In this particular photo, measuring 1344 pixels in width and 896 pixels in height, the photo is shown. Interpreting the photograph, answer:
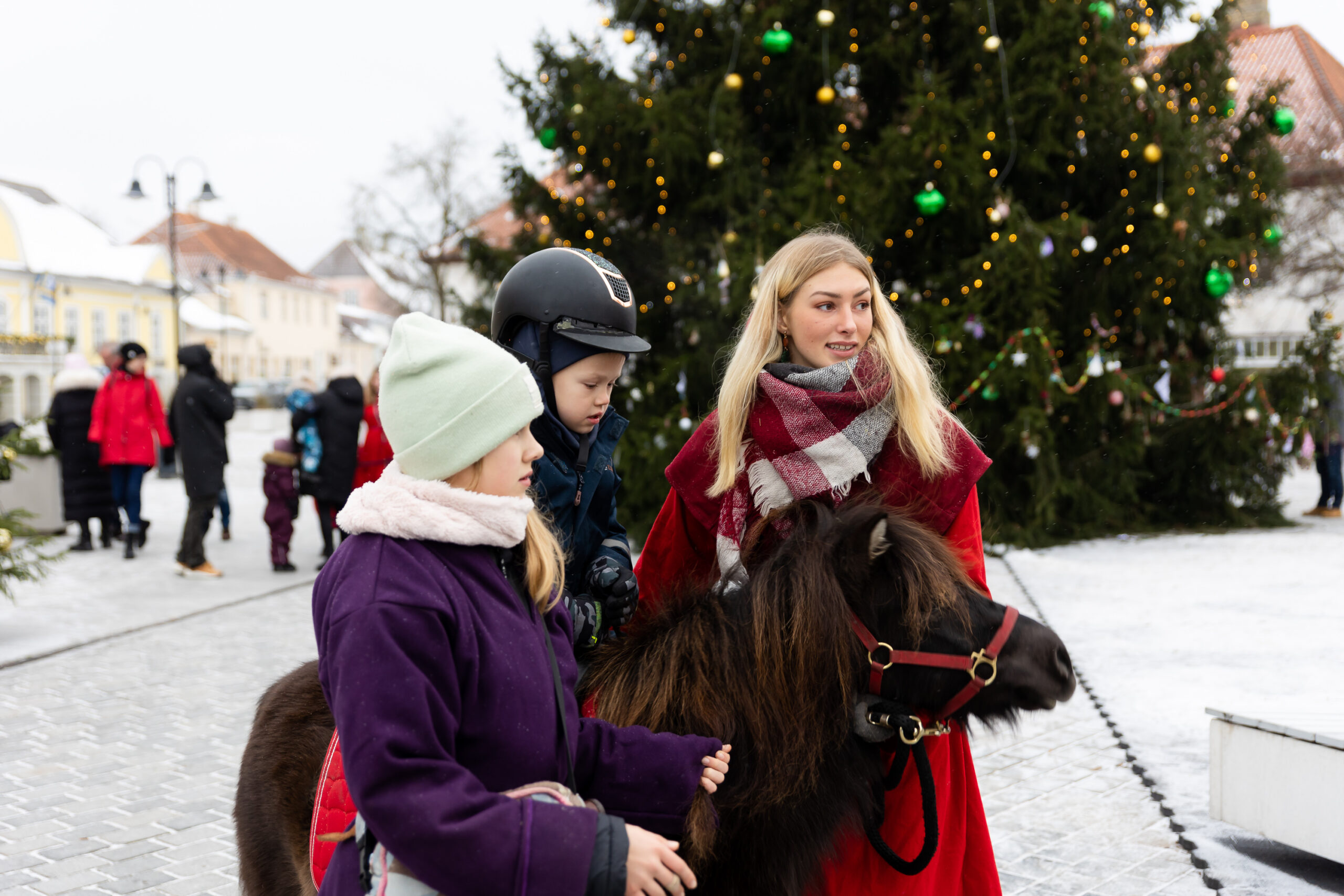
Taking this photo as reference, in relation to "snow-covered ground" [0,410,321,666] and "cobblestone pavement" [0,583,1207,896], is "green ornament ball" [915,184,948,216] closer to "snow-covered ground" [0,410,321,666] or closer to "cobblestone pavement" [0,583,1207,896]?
"cobblestone pavement" [0,583,1207,896]

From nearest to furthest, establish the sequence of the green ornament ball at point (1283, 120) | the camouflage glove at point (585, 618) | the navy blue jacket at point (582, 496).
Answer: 1. the camouflage glove at point (585, 618)
2. the navy blue jacket at point (582, 496)
3. the green ornament ball at point (1283, 120)

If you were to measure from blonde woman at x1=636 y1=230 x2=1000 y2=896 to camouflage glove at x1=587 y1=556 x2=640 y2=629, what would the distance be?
0.07 meters

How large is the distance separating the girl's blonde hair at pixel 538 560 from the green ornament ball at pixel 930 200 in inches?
342

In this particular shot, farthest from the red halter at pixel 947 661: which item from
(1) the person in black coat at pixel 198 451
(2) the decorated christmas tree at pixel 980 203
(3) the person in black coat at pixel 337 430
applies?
(1) the person in black coat at pixel 198 451

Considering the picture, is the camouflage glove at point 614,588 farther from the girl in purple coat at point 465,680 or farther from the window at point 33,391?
the window at point 33,391

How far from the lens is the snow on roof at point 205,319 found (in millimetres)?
58438

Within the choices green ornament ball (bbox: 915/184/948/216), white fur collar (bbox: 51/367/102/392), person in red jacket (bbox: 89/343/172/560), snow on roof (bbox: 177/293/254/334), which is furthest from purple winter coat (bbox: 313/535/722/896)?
snow on roof (bbox: 177/293/254/334)

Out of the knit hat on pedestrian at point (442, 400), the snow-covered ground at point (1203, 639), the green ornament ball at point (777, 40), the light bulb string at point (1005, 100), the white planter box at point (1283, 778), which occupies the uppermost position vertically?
the green ornament ball at point (777, 40)

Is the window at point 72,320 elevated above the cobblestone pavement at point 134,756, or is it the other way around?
the window at point 72,320

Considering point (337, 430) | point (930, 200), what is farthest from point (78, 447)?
point (930, 200)

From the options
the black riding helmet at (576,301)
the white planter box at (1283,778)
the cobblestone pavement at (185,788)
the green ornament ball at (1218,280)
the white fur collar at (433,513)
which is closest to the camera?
the white fur collar at (433,513)

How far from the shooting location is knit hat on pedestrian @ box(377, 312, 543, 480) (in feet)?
4.80

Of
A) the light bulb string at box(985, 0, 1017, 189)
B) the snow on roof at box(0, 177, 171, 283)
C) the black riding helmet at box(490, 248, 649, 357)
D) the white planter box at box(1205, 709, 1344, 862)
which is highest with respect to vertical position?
the snow on roof at box(0, 177, 171, 283)

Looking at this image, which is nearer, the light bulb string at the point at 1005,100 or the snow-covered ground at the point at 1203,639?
the snow-covered ground at the point at 1203,639
